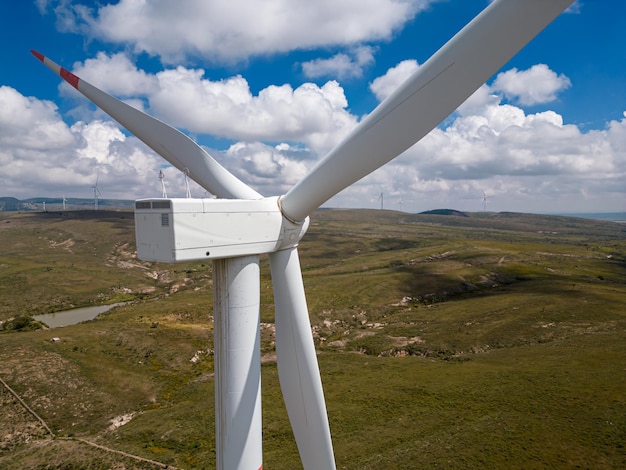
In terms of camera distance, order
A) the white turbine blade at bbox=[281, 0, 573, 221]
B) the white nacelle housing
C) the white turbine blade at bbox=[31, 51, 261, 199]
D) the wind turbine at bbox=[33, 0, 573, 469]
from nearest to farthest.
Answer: the white turbine blade at bbox=[281, 0, 573, 221] < the wind turbine at bbox=[33, 0, 573, 469] < the white nacelle housing < the white turbine blade at bbox=[31, 51, 261, 199]

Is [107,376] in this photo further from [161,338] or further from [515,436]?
[515,436]

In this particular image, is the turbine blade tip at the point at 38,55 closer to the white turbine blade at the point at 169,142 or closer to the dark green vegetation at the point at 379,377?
the white turbine blade at the point at 169,142

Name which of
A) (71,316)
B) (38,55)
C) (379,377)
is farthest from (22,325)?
(38,55)

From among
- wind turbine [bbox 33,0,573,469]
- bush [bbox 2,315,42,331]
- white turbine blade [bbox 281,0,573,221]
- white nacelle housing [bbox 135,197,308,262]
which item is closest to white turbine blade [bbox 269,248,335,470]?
wind turbine [bbox 33,0,573,469]

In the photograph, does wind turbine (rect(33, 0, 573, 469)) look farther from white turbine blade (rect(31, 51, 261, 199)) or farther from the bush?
the bush

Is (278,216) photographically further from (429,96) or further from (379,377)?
(379,377)

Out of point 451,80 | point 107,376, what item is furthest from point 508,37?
point 107,376

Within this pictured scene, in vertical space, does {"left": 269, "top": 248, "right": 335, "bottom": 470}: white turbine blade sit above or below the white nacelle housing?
below

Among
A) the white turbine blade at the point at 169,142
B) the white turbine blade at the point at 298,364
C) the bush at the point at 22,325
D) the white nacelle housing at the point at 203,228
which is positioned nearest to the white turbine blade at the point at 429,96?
the white nacelle housing at the point at 203,228
